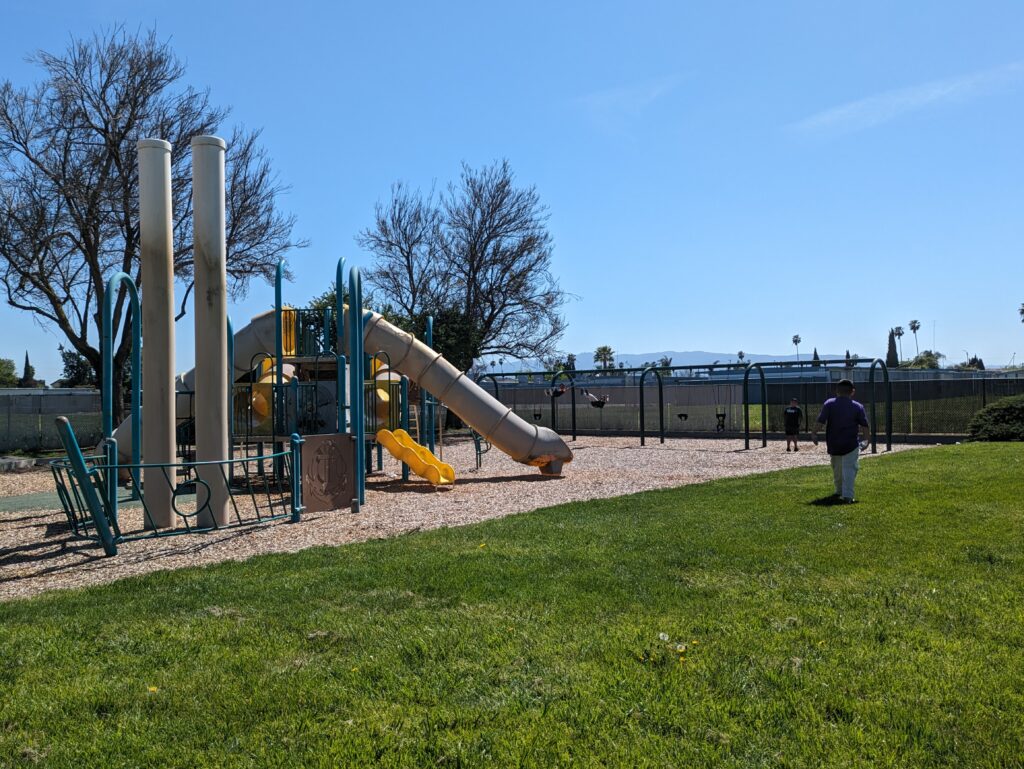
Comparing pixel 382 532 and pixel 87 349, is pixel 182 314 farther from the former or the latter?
pixel 382 532

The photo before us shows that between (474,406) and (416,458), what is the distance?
7.10 ft

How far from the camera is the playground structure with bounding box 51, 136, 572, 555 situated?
1012 centimetres

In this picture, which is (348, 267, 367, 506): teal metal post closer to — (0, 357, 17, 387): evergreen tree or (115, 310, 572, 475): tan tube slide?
(115, 310, 572, 475): tan tube slide

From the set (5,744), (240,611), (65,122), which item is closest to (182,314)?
(65,122)

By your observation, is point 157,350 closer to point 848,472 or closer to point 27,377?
point 848,472

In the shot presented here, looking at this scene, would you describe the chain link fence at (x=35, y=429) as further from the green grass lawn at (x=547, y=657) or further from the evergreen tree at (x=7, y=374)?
the evergreen tree at (x=7, y=374)

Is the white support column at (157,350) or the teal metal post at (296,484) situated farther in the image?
the teal metal post at (296,484)

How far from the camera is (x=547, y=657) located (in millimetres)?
4840

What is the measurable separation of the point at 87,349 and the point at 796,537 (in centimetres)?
2037

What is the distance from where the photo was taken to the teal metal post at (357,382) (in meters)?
11.9

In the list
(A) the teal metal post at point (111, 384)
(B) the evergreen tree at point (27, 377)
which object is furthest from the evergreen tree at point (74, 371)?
(A) the teal metal post at point (111, 384)

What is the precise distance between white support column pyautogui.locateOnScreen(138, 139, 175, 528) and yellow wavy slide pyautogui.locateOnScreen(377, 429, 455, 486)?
15.5 feet

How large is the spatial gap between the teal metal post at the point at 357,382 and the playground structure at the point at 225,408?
2cm

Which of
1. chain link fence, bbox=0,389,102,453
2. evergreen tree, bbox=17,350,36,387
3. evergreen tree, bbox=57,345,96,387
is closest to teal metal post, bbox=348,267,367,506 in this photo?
chain link fence, bbox=0,389,102,453
